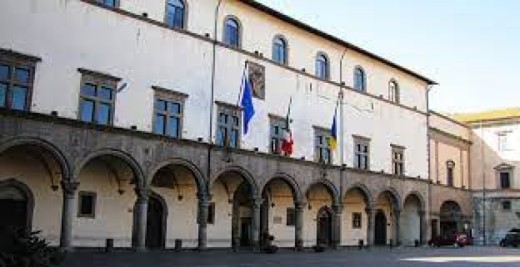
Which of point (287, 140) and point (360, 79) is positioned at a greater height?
point (360, 79)

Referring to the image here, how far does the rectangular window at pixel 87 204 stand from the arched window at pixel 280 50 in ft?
36.7

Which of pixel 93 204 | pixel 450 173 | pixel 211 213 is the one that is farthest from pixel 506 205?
pixel 93 204

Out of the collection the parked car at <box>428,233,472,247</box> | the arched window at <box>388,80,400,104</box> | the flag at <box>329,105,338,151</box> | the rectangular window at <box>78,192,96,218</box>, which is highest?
the arched window at <box>388,80,400,104</box>

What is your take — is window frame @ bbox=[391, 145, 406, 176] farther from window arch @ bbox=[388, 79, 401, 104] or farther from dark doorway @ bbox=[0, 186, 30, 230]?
dark doorway @ bbox=[0, 186, 30, 230]

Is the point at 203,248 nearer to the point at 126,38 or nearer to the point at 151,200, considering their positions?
the point at 151,200

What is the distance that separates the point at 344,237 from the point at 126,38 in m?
18.3

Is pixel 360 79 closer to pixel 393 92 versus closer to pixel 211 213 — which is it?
pixel 393 92

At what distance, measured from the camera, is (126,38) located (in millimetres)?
24234

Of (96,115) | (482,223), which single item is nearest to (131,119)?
(96,115)

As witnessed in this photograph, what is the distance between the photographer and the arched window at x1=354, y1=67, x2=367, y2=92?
36.3 m

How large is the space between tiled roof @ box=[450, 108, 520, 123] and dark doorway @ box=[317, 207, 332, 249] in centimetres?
1987

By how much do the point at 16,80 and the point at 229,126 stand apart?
976 cm

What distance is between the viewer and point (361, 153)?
35.7 meters

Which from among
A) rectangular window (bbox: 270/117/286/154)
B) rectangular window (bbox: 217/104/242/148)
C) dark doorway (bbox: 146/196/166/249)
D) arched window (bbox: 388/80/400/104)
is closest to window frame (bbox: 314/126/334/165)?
rectangular window (bbox: 270/117/286/154)
